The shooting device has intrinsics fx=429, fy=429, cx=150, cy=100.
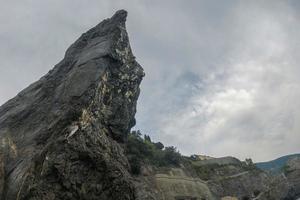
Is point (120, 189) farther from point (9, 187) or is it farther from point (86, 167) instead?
point (9, 187)

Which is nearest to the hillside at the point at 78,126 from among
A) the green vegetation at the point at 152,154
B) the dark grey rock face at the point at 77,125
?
the dark grey rock face at the point at 77,125

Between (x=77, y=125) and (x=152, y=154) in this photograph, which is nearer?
(x=77, y=125)

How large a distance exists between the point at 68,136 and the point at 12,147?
475 centimetres

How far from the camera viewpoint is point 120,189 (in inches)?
896

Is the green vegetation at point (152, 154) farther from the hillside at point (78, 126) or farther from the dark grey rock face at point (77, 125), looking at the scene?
the dark grey rock face at point (77, 125)

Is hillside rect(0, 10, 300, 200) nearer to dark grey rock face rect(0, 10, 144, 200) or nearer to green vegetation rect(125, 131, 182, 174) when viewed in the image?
dark grey rock face rect(0, 10, 144, 200)

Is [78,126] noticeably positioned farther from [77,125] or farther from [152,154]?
[152,154]

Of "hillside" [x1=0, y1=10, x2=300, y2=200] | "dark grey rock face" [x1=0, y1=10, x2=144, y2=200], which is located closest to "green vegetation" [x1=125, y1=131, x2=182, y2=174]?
"hillside" [x1=0, y1=10, x2=300, y2=200]

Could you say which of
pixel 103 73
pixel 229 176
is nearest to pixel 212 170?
pixel 229 176

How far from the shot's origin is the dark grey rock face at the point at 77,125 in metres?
21.3

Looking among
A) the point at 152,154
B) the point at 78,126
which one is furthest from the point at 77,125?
the point at 152,154

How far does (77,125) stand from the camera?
78.7 feet

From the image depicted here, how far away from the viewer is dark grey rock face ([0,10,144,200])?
70.0ft

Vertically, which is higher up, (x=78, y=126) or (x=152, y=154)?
(x=152, y=154)
